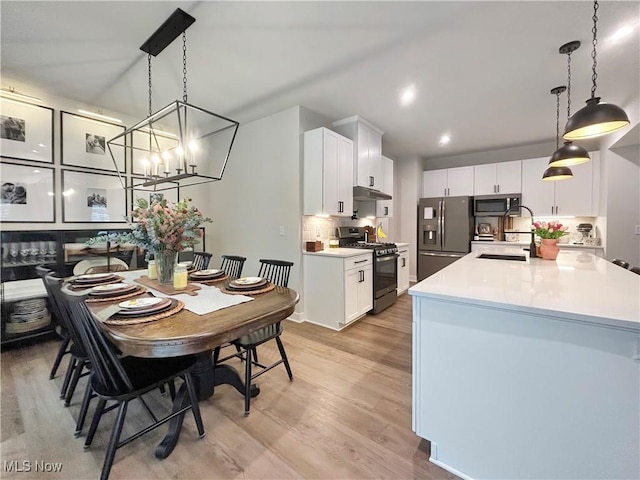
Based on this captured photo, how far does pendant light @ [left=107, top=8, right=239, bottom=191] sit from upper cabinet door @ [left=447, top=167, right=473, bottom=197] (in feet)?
14.1

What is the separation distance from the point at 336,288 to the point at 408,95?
8.04 feet

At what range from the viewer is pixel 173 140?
441 centimetres

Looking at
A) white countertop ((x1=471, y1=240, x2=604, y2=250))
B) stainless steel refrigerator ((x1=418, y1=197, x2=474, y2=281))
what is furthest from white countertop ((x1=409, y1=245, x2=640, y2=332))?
stainless steel refrigerator ((x1=418, y1=197, x2=474, y2=281))

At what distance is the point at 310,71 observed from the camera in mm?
2670

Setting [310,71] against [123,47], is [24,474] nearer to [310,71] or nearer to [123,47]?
[123,47]

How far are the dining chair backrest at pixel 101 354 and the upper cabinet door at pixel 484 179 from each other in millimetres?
5892

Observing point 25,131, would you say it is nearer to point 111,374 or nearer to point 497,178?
point 111,374

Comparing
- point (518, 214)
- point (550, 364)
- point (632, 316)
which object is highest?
point (518, 214)

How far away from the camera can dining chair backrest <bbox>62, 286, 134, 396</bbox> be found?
127 cm

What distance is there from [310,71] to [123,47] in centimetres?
166

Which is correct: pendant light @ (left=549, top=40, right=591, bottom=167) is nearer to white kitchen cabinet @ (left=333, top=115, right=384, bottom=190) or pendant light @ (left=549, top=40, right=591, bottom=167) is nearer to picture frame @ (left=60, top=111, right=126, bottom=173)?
white kitchen cabinet @ (left=333, top=115, right=384, bottom=190)

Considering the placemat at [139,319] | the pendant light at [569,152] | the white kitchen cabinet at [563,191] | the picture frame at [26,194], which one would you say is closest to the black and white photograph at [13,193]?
the picture frame at [26,194]

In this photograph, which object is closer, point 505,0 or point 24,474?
point 24,474

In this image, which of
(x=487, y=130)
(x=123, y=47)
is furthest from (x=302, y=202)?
(x=487, y=130)
